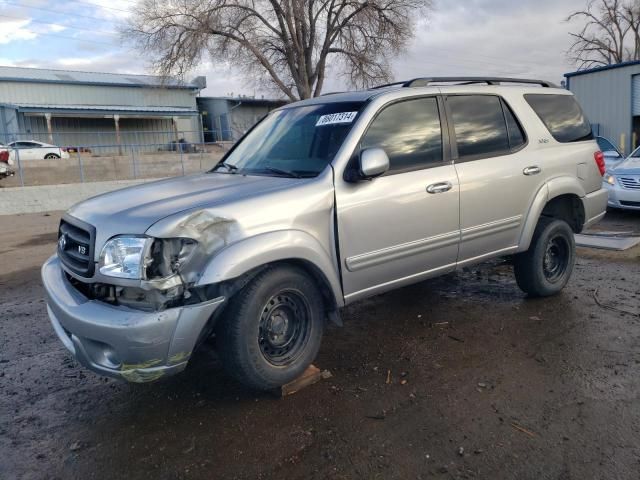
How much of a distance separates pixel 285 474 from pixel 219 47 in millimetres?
30739

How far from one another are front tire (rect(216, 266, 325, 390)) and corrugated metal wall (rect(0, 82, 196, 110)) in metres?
37.3

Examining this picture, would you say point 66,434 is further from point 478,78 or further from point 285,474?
point 478,78

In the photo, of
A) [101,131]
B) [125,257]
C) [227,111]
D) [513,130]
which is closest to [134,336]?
[125,257]

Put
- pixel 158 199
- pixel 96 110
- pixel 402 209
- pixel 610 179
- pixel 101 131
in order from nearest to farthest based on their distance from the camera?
pixel 158 199 < pixel 402 209 < pixel 610 179 < pixel 96 110 < pixel 101 131

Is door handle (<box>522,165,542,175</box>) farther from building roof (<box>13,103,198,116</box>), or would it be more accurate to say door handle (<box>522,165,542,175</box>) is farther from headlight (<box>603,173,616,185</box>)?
building roof (<box>13,103,198,116</box>)

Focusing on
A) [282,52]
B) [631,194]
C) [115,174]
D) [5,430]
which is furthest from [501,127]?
[282,52]

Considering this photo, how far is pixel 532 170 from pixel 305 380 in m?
2.71

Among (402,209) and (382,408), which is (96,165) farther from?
(382,408)

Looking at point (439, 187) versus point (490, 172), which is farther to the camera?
point (490, 172)

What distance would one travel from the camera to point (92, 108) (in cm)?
3841

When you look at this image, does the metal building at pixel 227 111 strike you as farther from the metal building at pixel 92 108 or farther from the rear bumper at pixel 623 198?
the rear bumper at pixel 623 198

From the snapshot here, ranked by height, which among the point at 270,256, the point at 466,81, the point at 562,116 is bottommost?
the point at 270,256

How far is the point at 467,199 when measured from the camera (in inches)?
162

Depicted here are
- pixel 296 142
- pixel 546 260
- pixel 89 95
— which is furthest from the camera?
pixel 89 95
